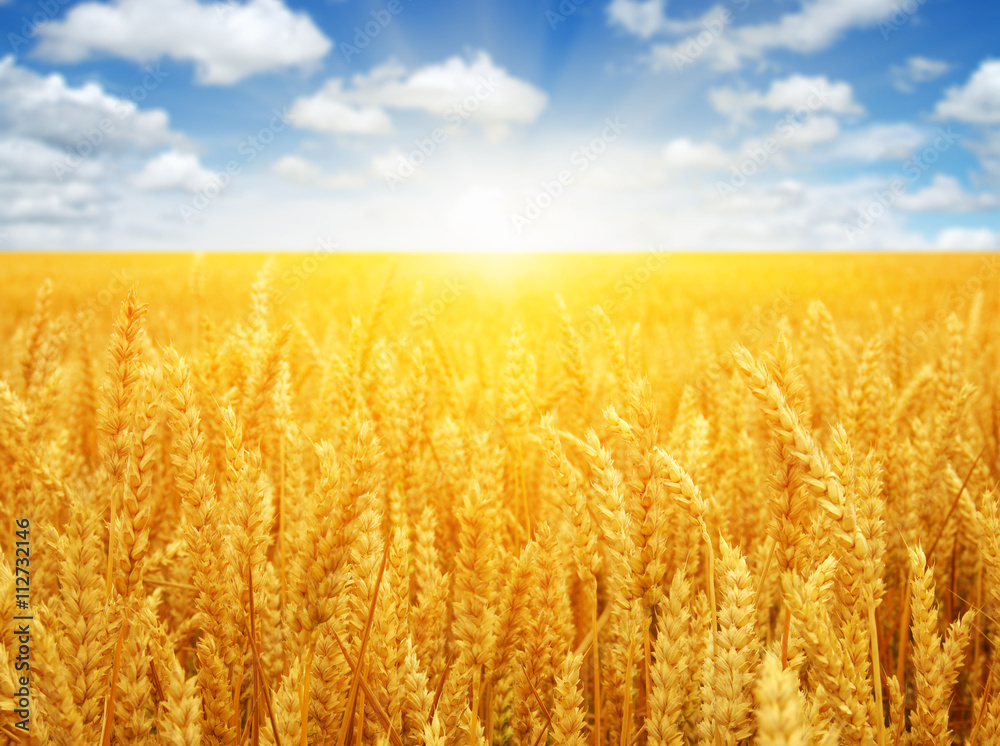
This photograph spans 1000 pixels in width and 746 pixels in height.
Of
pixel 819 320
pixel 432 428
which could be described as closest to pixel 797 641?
pixel 432 428

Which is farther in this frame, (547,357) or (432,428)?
(547,357)

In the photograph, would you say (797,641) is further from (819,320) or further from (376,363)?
(819,320)

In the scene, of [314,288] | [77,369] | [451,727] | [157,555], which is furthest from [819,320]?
[314,288]

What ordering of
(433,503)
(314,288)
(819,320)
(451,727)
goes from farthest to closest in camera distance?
1. (314,288)
2. (819,320)
3. (433,503)
4. (451,727)

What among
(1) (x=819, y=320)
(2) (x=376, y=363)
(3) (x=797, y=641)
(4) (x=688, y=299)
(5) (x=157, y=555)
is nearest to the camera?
(3) (x=797, y=641)

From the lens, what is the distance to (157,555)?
1.43 m

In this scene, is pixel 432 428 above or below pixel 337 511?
below

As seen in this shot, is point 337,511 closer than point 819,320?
Yes

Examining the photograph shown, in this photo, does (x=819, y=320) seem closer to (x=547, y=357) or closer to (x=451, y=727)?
(x=547, y=357)

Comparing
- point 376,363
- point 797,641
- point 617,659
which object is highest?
point 376,363

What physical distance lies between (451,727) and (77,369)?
3205 millimetres

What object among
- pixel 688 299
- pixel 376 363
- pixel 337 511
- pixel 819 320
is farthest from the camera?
pixel 688 299

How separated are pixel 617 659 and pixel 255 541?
831mm

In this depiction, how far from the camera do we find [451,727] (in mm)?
1146
